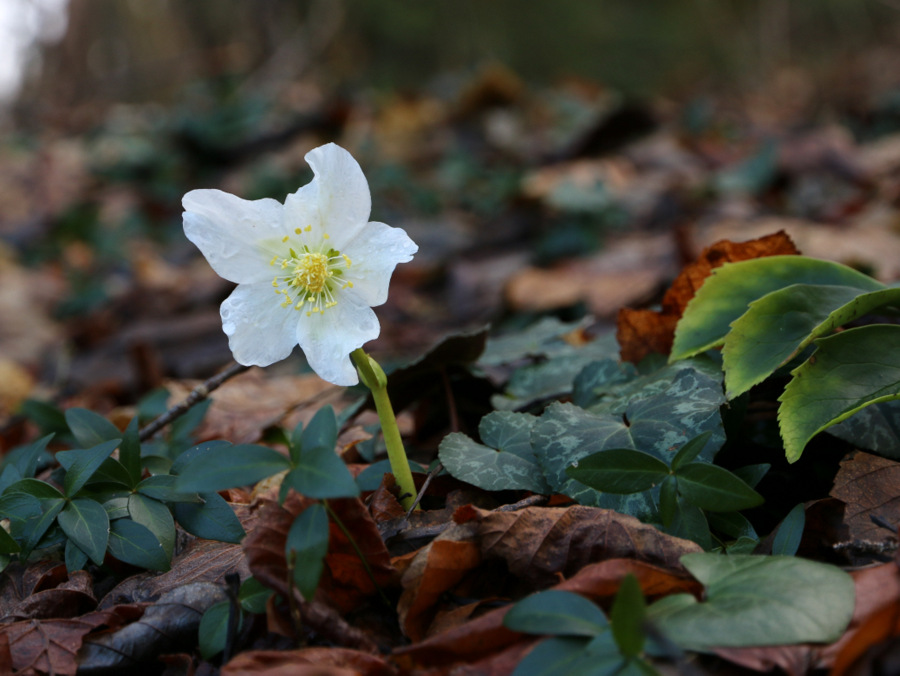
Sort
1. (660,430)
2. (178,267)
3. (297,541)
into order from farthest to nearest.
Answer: (178,267), (660,430), (297,541)

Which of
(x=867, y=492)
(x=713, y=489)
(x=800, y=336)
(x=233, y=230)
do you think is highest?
(x=233, y=230)

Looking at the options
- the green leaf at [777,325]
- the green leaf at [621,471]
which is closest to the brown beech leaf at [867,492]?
the green leaf at [777,325]

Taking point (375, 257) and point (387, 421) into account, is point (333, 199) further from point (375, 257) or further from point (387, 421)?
point (387, 421)

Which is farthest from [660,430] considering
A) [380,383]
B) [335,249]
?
[335,249]

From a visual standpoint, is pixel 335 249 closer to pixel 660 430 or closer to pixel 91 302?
pixel 660 430

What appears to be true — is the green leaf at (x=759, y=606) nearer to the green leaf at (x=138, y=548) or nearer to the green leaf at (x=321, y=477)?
the green leaf at (x=321, y=477)

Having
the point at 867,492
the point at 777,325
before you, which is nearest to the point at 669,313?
the point at 777,325
